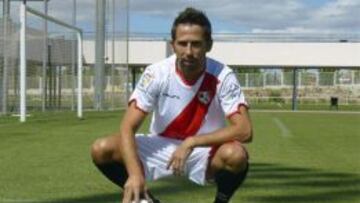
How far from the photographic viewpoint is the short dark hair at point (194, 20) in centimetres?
517

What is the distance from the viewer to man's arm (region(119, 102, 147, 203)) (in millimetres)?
4891

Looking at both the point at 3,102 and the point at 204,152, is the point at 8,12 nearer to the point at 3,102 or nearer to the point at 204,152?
the point at 3,102

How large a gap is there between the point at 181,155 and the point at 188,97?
439 mm

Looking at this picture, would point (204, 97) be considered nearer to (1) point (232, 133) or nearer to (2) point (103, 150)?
(1) point (232, 133)

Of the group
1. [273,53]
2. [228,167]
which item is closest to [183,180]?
[228,167]

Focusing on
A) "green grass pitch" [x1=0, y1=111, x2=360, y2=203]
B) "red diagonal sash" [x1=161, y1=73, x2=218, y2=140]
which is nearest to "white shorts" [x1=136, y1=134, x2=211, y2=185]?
"red diagonal sash" [x1=161, y1=73, x2=218, y2=140]

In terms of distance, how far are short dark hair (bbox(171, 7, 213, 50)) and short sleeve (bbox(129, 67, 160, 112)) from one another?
365 mm

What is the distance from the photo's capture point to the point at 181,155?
17.4 feet

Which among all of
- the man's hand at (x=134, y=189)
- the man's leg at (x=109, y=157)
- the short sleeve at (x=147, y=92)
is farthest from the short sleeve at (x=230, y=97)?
the man's hand at (x=134, y=189)

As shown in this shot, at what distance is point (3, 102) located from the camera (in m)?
25.0

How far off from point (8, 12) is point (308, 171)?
18.7 metres

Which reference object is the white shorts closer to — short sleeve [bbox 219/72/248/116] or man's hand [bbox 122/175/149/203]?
short sleeve [bbox 219/72/248/116]

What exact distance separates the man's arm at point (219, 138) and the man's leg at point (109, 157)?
1.07 ft

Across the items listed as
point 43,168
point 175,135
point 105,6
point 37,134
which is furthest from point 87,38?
point 175,135
